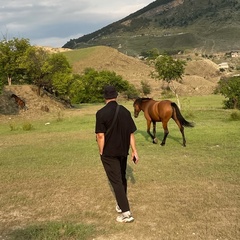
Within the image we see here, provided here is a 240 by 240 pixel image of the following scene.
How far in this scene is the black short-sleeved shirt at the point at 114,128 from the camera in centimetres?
531

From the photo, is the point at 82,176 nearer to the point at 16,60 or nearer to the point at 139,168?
the point at 139,168

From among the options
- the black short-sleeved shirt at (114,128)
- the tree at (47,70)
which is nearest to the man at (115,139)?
the black short-sleeved shirt at (114,128)

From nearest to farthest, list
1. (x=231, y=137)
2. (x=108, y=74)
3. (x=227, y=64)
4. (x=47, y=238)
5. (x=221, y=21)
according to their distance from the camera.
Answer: (x=47, y=238)
(x=231, y=137)
(x=108, y=74)
(x=227, y=64)
(x=221, y=21)

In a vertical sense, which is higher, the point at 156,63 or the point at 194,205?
the point at 156,63

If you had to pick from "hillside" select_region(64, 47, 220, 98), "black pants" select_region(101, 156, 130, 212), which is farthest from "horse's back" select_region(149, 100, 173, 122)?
"hillside" select_region(64, 47, 220, 98)

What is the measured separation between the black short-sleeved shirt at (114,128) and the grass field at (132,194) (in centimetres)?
117

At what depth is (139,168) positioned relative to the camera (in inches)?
359

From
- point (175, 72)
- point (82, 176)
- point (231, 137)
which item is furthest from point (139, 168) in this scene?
point (175, 72)

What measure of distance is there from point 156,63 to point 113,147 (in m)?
23.5

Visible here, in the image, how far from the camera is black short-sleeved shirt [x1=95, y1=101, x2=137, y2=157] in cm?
531

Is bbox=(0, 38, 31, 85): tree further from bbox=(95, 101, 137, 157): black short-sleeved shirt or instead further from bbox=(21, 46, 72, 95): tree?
bbox=(95, 101, 137, 157): black short-sleeved shirt

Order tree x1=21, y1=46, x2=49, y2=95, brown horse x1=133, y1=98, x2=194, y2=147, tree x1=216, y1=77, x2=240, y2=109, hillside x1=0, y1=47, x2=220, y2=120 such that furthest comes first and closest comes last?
tree x1=21, y1=46, x2=49, y2=95 < hillside x1=0, y1=47, x2=220, y2=120 < tree x1=216, y1=77, x2=240, y2=109 < brown horse x1=133, y1=98, x2=194, y2=147

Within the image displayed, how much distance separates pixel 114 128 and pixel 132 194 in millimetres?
2106

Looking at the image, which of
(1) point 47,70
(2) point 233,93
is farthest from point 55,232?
(1) point 47,70
